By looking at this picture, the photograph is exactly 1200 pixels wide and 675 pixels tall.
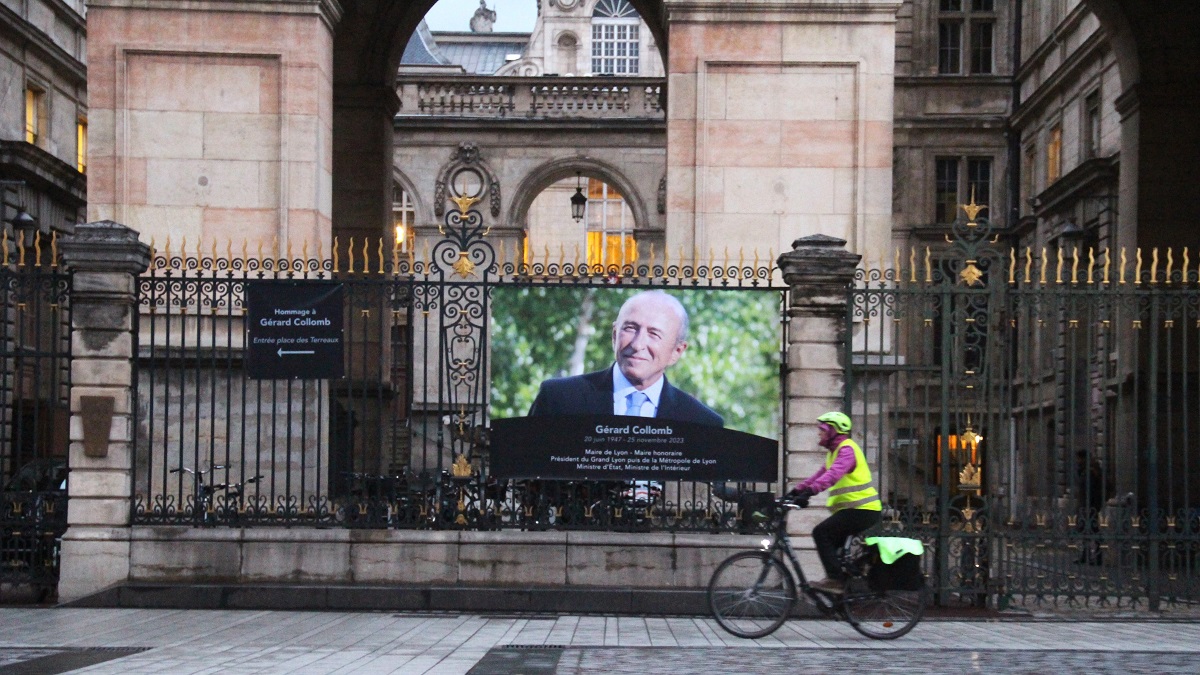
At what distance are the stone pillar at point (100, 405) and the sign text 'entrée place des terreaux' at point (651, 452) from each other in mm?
3664

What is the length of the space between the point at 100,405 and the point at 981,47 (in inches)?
1311

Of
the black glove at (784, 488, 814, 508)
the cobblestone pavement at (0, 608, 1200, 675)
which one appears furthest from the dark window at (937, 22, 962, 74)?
the black glove at (784, 488, 814, 508)

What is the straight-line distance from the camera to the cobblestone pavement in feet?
38.9

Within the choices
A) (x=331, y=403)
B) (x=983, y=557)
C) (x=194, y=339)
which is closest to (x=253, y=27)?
(x=194, y=339)

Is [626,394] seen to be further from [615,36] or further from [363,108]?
[615,36]

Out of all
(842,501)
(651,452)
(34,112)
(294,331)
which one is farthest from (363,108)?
(842,501)

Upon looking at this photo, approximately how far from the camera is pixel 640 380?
16.8 metres

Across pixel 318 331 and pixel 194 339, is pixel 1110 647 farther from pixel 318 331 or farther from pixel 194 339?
pixel 194 339

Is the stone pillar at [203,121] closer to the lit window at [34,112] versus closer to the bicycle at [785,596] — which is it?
the bicycle at [785,596]

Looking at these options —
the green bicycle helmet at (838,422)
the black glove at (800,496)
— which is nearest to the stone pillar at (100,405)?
the black glove at (800,496)

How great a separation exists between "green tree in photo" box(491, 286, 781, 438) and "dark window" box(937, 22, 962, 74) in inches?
1191

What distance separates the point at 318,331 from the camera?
55.3ft

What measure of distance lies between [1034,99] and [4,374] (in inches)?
1217

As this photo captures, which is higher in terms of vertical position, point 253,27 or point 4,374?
point 253,27
